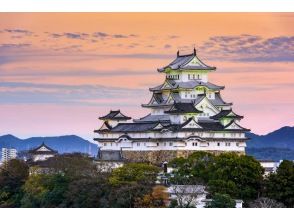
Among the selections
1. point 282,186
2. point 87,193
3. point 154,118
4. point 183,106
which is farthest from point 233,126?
point 282,186

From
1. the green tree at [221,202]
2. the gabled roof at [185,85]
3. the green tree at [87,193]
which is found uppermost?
the gabled roof at [185,85]

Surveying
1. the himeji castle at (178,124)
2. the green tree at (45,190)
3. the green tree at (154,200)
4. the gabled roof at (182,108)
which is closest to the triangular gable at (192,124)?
the himeji castle at (178,124)

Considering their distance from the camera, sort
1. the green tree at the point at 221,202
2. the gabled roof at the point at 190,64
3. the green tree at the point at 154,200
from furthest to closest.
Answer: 1. the gabled roof at the point at 190,64
2. the green tree at the point at 154,200
3. the green tree at the point at 221,202

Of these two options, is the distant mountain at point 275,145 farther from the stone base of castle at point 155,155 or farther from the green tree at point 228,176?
the green tree at point 228,176

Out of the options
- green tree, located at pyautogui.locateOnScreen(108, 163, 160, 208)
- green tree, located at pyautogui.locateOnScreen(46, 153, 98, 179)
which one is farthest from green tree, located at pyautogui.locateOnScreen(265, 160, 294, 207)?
green tree, located at pyautogui.locateOnScreen(46, 153, 98, 179)

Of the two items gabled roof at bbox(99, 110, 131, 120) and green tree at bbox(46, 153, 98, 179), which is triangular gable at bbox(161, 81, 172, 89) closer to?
gabled roof at bbox(99, 110, 131, 120)
